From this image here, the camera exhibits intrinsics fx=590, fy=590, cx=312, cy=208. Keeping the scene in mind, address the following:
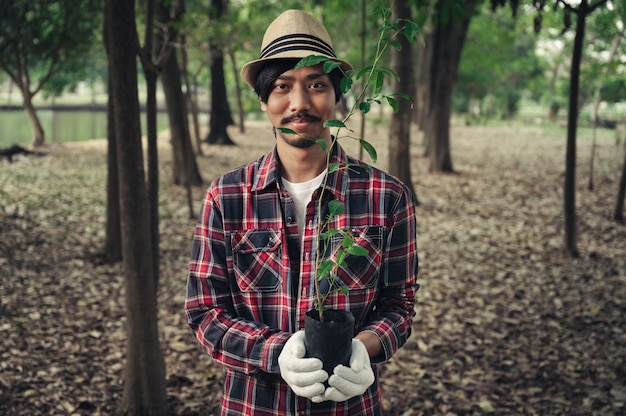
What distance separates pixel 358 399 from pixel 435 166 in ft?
39.9

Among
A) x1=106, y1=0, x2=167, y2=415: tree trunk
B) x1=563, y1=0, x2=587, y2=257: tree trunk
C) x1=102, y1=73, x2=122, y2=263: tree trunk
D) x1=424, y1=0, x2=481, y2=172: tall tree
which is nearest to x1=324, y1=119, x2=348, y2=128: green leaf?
x1=106, y1=0, x2=167, y2=415: tree trunk

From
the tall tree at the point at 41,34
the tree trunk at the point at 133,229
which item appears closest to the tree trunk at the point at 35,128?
the tall tree at the point at 41,34

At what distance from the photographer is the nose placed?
193 cm

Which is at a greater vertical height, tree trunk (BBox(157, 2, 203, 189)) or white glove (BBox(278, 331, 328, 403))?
tree trunk (BBox(157, 2, 203, 189))

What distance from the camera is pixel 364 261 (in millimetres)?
2000

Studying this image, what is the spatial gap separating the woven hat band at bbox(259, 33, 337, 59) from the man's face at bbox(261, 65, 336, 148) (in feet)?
0.23

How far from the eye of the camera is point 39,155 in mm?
16125

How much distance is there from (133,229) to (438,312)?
3376 mm

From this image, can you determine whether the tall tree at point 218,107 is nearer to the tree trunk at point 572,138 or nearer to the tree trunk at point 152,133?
the tree trunk at point 572,138

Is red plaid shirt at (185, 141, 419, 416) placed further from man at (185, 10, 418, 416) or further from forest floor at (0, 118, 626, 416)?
forest floor at (0, 118, 626, 416)

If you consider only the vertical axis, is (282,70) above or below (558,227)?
above

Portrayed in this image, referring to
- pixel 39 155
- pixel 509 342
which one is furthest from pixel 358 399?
pixel 39 155

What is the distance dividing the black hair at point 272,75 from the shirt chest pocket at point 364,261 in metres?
0.48

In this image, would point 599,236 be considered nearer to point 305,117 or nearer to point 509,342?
point 509,342
